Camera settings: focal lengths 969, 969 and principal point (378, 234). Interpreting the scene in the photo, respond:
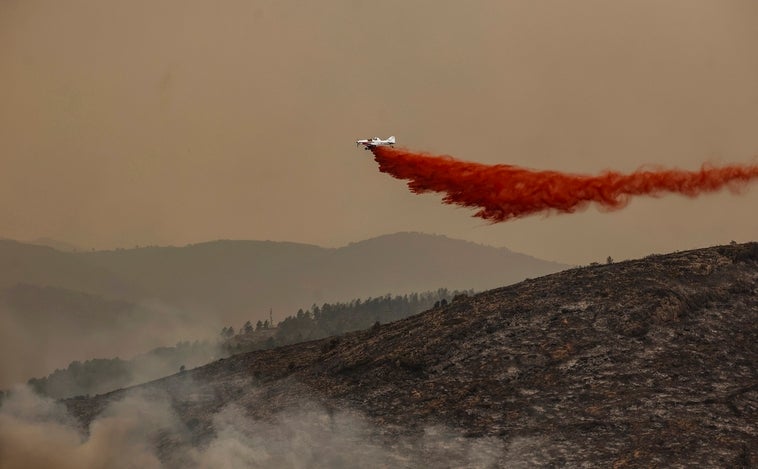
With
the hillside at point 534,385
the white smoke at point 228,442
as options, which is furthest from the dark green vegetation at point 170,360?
Answer: the hillside at point 534,385

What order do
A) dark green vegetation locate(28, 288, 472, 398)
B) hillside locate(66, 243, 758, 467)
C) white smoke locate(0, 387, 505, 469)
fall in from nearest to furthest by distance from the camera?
hillside locate(66, 243, 758, 467) → white smoke locate(0, 387, 505, 469) → dark green vegetation locate(28, 288, 472, 398)

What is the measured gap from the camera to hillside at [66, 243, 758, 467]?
137 ft

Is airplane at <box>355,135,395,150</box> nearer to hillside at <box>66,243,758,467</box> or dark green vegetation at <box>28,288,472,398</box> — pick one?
hillside at <box>66,243,758,467</box>

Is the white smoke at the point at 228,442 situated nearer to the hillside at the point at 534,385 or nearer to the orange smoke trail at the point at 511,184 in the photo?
the hillside at the point at 534,385

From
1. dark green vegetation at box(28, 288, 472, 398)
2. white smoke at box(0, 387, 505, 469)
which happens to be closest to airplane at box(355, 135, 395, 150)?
white smoke at box(0, 387, 505, 469)

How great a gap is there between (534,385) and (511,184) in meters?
13.0

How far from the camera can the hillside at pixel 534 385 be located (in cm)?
4175

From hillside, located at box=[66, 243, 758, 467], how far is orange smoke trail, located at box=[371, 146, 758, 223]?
4.32m

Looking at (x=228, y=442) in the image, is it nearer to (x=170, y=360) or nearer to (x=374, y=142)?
(x=374, y=142)

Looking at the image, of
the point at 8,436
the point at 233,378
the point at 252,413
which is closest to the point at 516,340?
the point at 252,413

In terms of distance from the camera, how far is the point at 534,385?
4628 centimetres

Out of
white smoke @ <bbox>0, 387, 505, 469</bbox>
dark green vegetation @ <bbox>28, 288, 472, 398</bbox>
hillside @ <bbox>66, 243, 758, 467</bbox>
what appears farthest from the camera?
dark green vegetation @ <bbox>28, 288, 472, 398</bbox>

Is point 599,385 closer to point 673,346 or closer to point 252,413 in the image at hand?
point 673,346

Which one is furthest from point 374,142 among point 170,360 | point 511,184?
point 170,360
